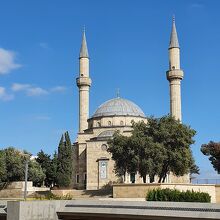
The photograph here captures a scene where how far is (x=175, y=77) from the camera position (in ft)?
152

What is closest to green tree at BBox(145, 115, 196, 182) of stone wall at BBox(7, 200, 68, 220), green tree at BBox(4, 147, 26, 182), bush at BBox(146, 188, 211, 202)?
bush at BBox(146, 188, 211, 202)

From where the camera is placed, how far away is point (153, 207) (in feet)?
38.4

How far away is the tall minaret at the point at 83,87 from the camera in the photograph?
5122 centimetres

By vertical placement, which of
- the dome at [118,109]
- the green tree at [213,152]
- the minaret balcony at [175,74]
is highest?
the minaret balcony at [175,74]

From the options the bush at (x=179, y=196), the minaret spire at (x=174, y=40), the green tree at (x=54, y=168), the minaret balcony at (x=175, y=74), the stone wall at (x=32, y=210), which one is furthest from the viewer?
the green tree at (x=54, y=168)

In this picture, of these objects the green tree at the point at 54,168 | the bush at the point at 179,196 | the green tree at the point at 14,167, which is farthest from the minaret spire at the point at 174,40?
the bush at the point at 179,196

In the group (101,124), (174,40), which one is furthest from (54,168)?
(174,40)

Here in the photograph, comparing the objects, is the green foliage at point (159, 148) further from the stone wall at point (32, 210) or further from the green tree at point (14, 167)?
the stone wall at point (32, 210)

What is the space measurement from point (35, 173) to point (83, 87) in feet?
37.6

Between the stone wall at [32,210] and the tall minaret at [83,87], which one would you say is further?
the tall minaret at [83,87]

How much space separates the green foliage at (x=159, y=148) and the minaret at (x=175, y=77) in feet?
37.8

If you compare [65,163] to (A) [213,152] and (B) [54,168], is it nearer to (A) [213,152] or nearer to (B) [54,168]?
(B) [54,168]

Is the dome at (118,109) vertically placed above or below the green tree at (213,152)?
above

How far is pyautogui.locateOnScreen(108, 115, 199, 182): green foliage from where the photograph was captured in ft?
107
